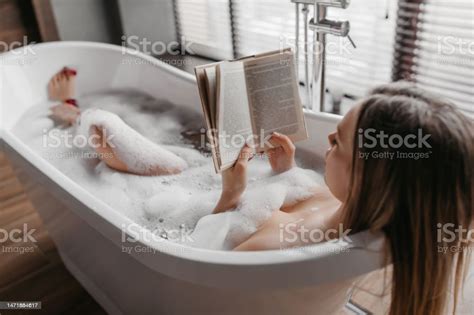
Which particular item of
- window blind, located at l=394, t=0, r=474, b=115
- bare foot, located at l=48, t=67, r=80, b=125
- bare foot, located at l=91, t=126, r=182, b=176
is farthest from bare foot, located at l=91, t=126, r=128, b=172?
window blind, located at l=394, t=0, r=474, b=115

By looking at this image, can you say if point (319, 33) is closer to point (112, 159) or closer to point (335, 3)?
point (335, 3)

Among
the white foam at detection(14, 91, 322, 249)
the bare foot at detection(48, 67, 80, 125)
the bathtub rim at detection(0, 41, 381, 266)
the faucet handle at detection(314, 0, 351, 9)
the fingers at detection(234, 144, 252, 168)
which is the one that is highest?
the faucet handle at detection(314, 0, 351, 9)

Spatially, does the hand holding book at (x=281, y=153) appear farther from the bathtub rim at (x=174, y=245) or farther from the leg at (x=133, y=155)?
the leg at (x=133, y=155)

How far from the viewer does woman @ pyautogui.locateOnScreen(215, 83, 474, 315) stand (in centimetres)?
79

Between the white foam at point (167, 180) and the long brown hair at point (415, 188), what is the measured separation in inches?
12.3

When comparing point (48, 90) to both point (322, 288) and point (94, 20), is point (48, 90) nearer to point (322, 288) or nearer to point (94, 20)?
point (94, 20)

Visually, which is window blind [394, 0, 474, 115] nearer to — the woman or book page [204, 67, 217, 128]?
the woman

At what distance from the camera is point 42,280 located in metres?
1.56

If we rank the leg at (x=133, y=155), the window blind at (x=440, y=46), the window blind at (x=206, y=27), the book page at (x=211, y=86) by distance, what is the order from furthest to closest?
the window blind at (x=206, y=27) < the window blind at (x=440, y=46) < the leg at (x=133, y=155) < the book page at (x=211, y=86)

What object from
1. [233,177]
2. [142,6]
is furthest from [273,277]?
[142,6]

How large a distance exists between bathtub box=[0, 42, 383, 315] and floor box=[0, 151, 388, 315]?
0.04m

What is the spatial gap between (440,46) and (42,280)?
1.75 m

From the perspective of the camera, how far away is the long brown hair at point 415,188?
789 mm

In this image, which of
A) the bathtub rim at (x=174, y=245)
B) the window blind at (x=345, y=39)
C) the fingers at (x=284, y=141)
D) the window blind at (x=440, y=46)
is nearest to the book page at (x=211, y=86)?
the fingers at (x=284, y=141)
